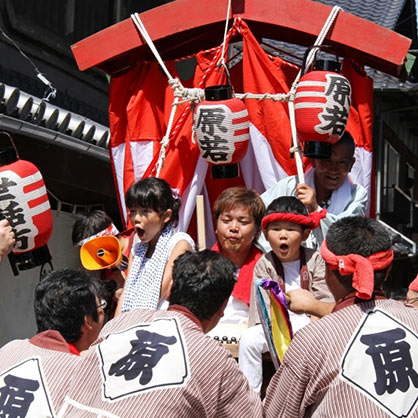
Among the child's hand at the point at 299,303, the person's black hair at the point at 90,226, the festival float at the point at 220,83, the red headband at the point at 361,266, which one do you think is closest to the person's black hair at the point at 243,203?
the festival float at the point at 220,83

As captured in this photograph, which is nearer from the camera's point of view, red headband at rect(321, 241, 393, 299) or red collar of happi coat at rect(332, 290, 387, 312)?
red headband at rect(321, 241, 393, 299)

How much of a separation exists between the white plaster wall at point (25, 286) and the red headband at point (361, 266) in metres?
4.31

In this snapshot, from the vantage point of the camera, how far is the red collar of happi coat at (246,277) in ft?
14.9

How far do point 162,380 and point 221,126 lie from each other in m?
2.75

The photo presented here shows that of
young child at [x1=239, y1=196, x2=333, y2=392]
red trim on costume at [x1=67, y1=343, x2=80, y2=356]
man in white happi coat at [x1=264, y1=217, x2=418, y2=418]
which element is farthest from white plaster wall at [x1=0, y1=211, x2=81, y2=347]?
man in white happi coat at [x1=264, y1=217, x2=418, y2=418]

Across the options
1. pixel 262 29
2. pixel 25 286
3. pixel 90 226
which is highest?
pixel 262 29

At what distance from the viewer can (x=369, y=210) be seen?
6.09 m

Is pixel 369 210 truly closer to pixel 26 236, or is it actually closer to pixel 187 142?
pixel 187 142

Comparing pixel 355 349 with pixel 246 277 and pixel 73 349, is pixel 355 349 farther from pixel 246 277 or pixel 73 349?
pixel 246 277

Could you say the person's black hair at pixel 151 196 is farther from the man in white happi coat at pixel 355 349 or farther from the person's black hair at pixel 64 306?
the man in white happi coat at pixel 355 349

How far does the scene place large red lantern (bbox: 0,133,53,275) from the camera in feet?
14.6

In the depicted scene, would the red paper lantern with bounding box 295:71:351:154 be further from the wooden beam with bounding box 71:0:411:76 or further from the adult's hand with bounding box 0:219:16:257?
the adult's hand with bounding box 0:219:16:257

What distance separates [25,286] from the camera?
22.7 ft

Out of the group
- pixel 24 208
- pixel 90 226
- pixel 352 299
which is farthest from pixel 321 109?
pixel 352 299
